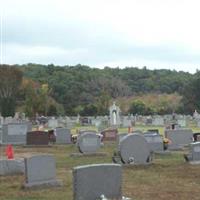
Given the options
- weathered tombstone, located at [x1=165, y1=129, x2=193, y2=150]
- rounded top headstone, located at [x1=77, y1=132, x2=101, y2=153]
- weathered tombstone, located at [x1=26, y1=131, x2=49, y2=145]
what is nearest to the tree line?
weathered tombstone, located at [x1=26, y1=131, x2=49, y2=145]

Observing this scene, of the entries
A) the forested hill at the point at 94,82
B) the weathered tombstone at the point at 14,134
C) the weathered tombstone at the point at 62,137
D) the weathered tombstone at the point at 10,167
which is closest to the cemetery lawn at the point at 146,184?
the weathered tombstone at the point at 10,167

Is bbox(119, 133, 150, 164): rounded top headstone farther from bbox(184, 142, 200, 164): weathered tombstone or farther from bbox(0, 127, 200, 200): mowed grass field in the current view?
bbox(184, 142, 200, 164): weathered tombstone

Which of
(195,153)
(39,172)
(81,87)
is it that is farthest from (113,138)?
(81,87)

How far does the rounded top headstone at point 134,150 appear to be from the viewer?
16172 mm

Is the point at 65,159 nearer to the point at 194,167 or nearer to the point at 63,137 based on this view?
the point at 194,167

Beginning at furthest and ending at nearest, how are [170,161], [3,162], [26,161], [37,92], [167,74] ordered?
[167,74] → [37,92] → [170,161] → [3,162] → [26,161]

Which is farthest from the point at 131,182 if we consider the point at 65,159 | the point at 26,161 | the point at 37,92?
the point at 37,92

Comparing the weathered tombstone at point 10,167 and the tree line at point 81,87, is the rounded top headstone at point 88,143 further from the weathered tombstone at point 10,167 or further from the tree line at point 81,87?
the tree line at point 81,87

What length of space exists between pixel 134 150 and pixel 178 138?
8107mm

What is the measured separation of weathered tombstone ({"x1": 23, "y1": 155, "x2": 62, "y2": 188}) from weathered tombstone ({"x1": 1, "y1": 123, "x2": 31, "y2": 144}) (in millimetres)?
15826

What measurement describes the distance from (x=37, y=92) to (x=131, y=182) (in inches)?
2724

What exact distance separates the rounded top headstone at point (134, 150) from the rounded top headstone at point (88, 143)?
4857 millimetres

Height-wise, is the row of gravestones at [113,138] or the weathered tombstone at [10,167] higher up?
the row of gravestones at [113,138]

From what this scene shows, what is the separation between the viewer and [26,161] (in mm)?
11953
